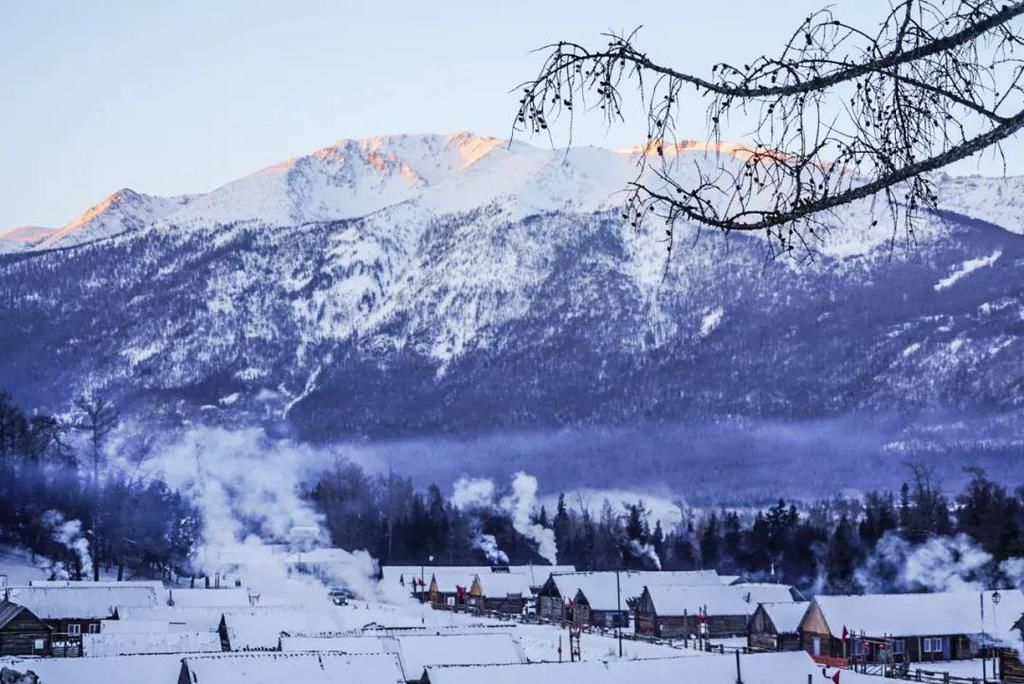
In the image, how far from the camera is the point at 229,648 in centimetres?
6003

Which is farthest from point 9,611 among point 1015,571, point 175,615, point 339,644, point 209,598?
point 1015,571

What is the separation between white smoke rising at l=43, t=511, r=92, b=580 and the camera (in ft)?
356

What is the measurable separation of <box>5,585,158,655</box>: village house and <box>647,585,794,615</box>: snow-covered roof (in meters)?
27.5

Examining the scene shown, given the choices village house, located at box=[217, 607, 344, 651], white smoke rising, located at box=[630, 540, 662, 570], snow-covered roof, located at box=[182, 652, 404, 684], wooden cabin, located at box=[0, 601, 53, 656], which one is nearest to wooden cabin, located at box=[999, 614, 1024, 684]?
snow-covered roof, located at box=[182, 652, 404, 684]

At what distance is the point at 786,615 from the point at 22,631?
36180 mm

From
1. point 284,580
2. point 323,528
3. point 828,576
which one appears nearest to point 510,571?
point 284,580

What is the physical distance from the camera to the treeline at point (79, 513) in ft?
356

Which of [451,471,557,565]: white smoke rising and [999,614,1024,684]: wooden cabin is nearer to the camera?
[999,614,1024,684]: wooden cabin

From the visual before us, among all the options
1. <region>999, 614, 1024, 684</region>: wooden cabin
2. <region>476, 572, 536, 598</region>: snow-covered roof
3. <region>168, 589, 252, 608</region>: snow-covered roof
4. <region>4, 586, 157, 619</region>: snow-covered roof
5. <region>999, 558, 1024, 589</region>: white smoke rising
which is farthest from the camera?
<region>476, 572, 536, 598</region>: snow-covered roof

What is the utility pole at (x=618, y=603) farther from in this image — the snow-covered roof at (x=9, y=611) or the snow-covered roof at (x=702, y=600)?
the snow-covered roof at (x=9, y=611)

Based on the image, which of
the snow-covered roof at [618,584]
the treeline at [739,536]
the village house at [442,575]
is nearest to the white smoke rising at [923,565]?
the treeline at [739,536]

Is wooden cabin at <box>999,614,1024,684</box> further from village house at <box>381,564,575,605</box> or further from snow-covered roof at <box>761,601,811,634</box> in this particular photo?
village house at <box>381,564,575,605</box>

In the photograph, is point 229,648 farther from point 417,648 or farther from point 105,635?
point 417,648

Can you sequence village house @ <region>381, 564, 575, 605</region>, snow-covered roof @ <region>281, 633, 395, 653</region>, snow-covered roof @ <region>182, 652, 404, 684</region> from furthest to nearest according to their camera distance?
village house @ <region>381, 564, 575, 605</region> → snow-covered roof @ <region>281, 633, 395, 653</region> → snow-covered roof @ <region>182, 652, 404, 684</region>
